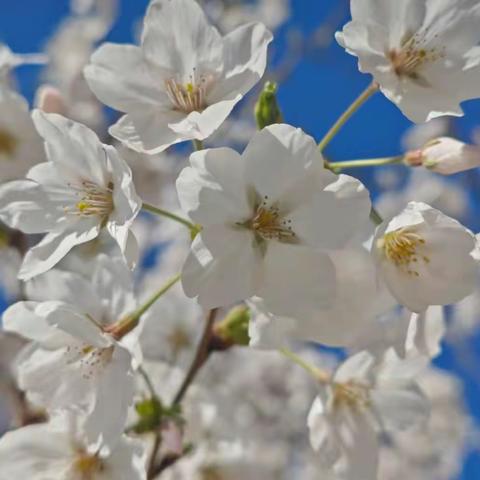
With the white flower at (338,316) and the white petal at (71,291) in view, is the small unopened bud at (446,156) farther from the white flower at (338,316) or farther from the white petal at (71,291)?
the white petal at (71,291)

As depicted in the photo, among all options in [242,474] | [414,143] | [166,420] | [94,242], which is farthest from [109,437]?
[414,143]

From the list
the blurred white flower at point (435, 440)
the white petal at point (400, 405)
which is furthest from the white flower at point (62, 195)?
the blurred white flower at point (435, 440)

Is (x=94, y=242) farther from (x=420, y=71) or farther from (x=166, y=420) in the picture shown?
(x=420, y=71)

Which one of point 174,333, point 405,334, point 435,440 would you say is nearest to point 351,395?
point 405,334

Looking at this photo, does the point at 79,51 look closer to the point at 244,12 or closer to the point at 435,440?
the point at 244,12

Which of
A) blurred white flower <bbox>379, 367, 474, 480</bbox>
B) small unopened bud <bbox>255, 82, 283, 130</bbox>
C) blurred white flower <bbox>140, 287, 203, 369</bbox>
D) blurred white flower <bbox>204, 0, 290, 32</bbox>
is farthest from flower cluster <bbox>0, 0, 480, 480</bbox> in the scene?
blurred white flower <bbox>379, 367, 474, 480</bbox>

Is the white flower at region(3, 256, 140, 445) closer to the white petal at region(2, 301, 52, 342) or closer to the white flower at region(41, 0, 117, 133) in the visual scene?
the white petal at region(2, 301, 52, 342)
